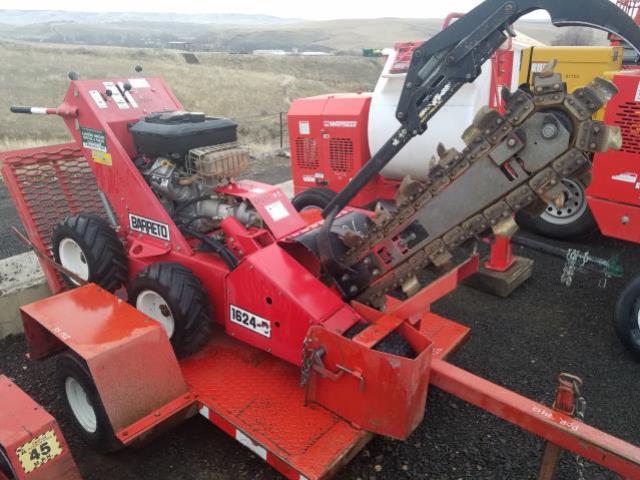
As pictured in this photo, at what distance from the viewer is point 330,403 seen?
3.01 metres

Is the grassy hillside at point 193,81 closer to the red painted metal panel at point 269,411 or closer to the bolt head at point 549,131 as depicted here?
the red painted metal panel at point 269,411

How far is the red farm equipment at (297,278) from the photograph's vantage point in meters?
2.51

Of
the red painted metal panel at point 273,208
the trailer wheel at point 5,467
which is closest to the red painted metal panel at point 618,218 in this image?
the red painted metal panel at point 273,208

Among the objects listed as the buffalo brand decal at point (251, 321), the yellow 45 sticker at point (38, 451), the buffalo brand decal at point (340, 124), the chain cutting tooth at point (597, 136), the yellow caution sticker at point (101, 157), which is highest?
the chain cutting tooth at point (597, 136)

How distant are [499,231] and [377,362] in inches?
36.4

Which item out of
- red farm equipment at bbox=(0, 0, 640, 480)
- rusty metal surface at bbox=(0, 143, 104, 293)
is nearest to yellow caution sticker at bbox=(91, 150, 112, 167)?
red farm equipment at bbox=(0, 0, 640, 480)

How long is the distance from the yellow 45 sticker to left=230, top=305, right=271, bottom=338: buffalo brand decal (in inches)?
50.2

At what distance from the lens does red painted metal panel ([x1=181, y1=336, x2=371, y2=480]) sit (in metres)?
2.77

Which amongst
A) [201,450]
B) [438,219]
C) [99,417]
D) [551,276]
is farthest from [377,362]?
[551,276]

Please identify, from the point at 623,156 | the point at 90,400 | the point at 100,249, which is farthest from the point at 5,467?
the point at 623,156

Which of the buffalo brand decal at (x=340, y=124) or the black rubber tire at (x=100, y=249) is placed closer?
the black rubber tire at (x=100, y=249)

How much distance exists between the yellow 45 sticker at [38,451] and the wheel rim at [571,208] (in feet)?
19.7

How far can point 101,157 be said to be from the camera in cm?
433

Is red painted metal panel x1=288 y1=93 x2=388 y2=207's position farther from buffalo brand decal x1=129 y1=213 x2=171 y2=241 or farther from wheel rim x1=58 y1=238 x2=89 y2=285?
wheel rim x1=58 y1=238 x2=89 y2=285
